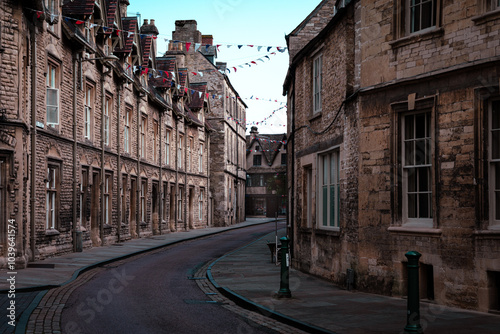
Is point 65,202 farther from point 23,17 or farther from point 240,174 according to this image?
point 240,174

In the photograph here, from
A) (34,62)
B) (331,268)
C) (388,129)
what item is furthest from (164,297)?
(34,62)

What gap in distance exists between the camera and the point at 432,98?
10.9 metres

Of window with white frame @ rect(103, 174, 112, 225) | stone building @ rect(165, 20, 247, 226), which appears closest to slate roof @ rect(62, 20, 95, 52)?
window with white frame @ rect(103, 174, 112, 225)

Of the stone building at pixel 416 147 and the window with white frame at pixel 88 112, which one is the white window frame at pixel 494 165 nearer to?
the stone building at pixel 416 147

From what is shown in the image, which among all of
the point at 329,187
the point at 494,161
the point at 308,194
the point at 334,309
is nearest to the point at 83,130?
the point at 308,194

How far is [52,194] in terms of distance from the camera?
20.2m

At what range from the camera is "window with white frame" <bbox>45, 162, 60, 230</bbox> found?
19.7m

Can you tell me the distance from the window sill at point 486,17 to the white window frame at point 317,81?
19.5ft

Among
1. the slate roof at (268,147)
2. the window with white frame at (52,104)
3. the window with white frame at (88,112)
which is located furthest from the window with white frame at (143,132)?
the slate roof at (268,147)

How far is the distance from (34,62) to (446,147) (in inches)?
493

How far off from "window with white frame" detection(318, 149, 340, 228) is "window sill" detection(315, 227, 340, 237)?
0.09 metres

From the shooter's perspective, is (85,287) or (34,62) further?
(34,62)

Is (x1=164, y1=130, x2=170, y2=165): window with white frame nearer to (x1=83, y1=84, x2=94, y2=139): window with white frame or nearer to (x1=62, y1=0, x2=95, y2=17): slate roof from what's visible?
(x1=83, y1=84, x2=94, y2=139): window with white frame

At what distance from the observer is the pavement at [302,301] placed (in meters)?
8.41
